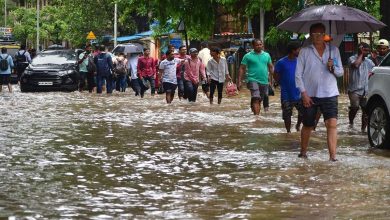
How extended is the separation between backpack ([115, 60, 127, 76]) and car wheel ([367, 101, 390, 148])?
18.7 m

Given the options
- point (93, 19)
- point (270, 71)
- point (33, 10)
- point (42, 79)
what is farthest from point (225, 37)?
point (33, 10)

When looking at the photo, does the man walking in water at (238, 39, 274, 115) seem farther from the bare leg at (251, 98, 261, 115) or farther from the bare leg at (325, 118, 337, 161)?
the bare leg at (325, 118, 337, 161)

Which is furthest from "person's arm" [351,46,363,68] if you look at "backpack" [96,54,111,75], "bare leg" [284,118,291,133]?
"backpack" [96,54,111,75]

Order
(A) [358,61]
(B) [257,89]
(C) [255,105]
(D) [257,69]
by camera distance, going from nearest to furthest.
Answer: (A) [358,61]
(D) [257,69]
(B) [257,89]
(C) [255,105]

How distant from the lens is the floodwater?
7809mm

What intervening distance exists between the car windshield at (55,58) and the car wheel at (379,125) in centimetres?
2069

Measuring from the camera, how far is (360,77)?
1516 centimetres

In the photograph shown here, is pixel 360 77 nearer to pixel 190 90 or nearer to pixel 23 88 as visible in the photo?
pixel 190 90

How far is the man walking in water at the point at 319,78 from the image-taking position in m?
10.9

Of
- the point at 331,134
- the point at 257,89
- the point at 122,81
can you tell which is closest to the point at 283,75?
the point at 257,89

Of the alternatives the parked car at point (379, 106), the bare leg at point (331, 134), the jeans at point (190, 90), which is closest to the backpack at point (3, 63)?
the jeans at point (190, 90)

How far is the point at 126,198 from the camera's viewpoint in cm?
838

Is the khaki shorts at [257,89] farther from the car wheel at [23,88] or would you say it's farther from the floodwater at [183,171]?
the car wheel at [23,88]

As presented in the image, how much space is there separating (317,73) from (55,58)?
22.6 meters
